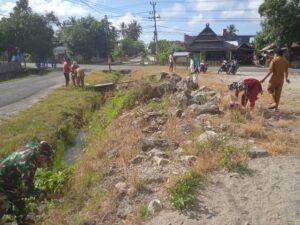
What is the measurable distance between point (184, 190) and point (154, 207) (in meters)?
0.54

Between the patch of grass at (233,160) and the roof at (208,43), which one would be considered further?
the roof at (208,43)

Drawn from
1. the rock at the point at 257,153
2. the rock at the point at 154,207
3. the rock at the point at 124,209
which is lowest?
the rock at the point at 124,209

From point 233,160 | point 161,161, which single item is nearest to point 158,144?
point 161,161

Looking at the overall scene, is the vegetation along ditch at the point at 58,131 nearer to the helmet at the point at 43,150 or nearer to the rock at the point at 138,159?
the rock at the point at 138,159

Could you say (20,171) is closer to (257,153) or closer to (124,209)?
(124,209)

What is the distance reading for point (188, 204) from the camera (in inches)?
253

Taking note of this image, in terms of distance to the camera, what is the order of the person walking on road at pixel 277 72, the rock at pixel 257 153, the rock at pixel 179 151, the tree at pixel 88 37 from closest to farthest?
the rock at pixel 257 153
the rock at pixel 179 151
the person walking on road at pixel 277 72
the tree at pixel 88 37

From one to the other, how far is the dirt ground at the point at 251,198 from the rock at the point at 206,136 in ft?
3.89

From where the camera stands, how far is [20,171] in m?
6.71

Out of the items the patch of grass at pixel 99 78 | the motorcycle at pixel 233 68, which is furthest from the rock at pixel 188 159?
the motorcycle at pixel 233 68

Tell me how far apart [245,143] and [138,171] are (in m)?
2.27

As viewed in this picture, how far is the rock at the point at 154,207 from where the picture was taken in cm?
654

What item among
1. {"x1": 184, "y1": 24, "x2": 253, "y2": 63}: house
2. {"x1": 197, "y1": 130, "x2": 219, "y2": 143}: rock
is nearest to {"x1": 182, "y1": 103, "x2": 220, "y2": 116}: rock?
{"x1": 197, "y1": 130, "x2": 219, "y2": 143}: rock

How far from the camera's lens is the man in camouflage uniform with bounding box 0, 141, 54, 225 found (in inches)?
262
